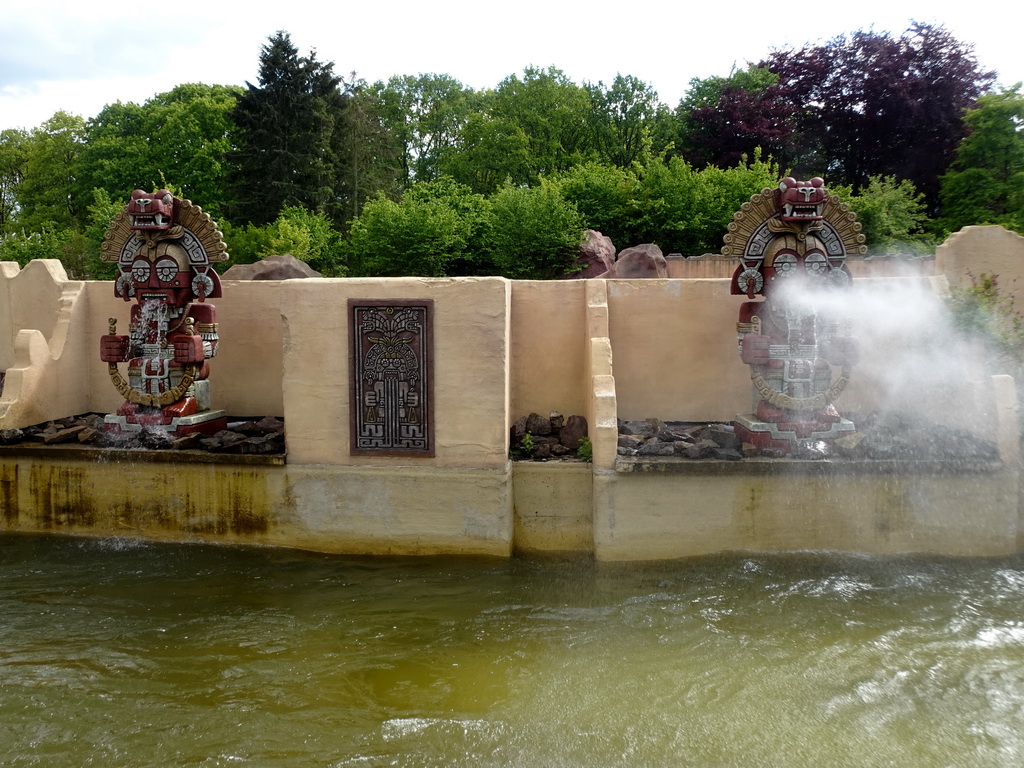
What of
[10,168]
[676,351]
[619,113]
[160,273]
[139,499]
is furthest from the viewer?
[10,168]

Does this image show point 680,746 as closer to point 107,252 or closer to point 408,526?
point 408,526

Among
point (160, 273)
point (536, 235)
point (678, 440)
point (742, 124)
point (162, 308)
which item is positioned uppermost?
point (742, 124)

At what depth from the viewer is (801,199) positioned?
7.39 m

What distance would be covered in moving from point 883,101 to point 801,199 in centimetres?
1607

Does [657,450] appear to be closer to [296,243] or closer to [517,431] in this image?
[517,431]

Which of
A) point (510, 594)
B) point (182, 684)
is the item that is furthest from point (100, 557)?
point (510, 594)

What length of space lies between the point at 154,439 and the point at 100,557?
3.96ft

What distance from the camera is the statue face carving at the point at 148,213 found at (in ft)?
26.6

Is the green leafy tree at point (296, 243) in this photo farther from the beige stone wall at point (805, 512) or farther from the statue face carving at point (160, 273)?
the beige stone wall at point (805, 512)

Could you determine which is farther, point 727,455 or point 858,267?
point 858,267

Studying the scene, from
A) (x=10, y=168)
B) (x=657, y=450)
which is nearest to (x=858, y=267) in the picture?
(x=657, y=450)

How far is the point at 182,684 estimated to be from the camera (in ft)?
17.6

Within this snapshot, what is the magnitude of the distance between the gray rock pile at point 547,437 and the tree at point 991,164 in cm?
1053

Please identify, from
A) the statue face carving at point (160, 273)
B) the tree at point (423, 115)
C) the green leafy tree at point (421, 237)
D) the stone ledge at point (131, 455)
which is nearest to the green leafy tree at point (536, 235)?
the green leafy tree at point (421, 237)
